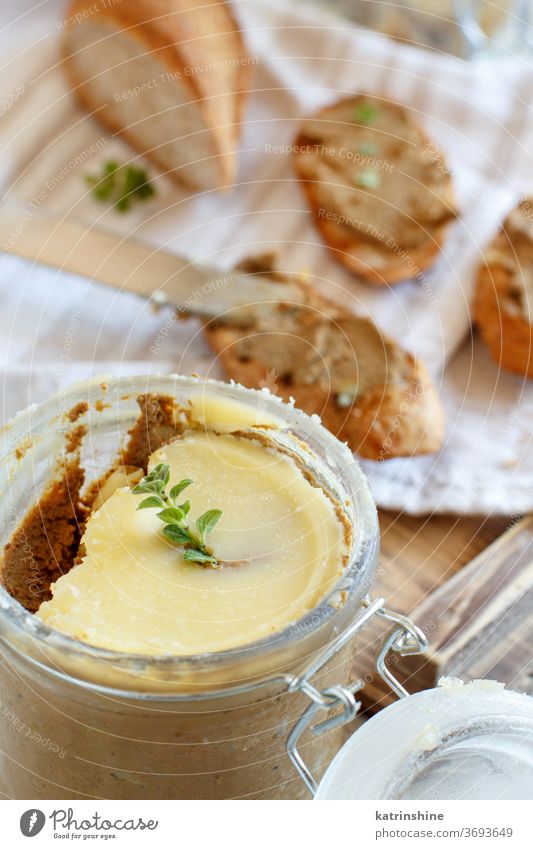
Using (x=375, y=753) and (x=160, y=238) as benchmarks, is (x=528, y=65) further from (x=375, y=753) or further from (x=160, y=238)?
(x=375, y=753)

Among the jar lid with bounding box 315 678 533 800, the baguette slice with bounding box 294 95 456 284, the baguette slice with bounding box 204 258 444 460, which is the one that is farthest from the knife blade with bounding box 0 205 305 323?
the jar lid with bounding box 315 678 533 800

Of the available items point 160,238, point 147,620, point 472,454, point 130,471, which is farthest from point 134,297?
point 147,620

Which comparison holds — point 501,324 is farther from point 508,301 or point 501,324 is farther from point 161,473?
point 161,473

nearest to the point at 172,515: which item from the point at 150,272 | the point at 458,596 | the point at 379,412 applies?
the point at 458,596

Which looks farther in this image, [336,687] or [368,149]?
[368,149]

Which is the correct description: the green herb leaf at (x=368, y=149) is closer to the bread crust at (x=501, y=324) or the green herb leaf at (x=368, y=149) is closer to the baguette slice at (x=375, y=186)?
the baguette slice at (x=375, y=186)

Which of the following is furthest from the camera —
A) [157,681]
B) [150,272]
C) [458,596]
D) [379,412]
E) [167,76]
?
[167,76]
